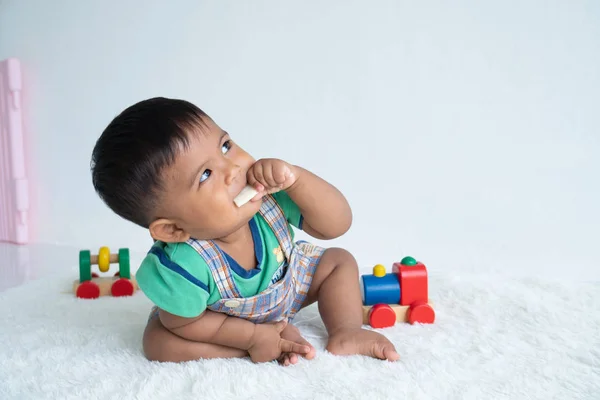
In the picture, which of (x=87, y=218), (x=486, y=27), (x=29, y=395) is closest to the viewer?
(x=29, y=395)

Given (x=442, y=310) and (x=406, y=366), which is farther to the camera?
(x=442, y=310)

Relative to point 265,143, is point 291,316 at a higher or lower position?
lower

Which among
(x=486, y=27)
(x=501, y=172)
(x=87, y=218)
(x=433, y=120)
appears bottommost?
(x=87, y=218)

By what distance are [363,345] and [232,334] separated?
228mm

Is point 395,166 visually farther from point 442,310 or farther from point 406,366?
point 406,366

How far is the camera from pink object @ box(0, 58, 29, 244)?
2.39 meters

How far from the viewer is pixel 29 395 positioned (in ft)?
3.35

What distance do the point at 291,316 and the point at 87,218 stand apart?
137 centimetres

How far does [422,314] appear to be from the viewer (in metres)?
1.29

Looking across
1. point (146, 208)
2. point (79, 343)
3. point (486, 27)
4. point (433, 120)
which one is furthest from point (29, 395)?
point (486, 27)

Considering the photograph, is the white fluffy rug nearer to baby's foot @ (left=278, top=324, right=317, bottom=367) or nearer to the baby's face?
baby's foot @ (left=278, top=324, right=317, bottom=367)

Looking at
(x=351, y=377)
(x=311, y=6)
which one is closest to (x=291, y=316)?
(x=351, y=377)

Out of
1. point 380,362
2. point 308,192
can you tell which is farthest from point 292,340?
point 308,192

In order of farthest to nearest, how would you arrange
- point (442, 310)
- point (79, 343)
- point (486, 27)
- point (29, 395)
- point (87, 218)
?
point (87, 218) < point (486, 27) < point (442, 310) < point (79, 343) < point (29, 395)
